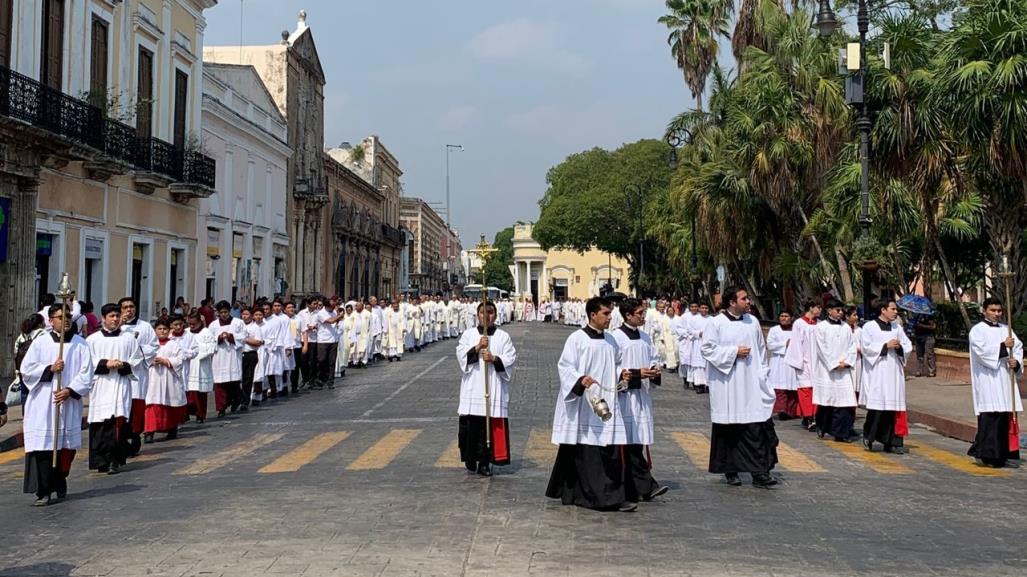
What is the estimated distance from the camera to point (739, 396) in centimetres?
1007

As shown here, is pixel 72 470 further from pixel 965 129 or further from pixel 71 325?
pixel 965 129

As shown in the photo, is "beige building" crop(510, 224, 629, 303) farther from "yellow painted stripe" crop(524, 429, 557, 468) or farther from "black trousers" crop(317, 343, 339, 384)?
"yellow painted stripe" crop(524, 429, 557, 468)

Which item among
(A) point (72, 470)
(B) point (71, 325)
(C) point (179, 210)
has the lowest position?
(A) point (72, 470)

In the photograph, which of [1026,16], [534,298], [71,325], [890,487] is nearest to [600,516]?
[890,487]

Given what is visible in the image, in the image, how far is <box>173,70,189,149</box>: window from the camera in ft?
98.2

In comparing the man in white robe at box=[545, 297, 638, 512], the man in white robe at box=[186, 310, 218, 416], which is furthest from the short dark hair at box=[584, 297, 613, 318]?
the man in white robe at box=[186, 310, 218, 416]

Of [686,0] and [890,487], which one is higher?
[686,0]

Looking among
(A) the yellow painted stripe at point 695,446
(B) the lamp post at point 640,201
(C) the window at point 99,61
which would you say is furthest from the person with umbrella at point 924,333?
(B) the lamp post at point 640,201

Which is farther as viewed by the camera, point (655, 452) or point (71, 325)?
point (655, 452)

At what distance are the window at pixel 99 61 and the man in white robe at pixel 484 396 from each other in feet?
53.7

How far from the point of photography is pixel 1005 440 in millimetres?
11477

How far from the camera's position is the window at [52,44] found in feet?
72.9

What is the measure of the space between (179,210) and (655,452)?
2214 cm

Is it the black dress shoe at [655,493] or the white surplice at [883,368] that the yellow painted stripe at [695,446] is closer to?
the black dress shoe at [655,493]
